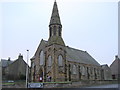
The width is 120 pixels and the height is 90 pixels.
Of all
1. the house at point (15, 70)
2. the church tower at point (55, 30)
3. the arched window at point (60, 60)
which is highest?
the church tower at point (55, 30)

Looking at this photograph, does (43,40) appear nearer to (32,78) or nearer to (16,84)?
(32,78)

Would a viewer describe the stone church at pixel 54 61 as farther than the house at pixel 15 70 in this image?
No

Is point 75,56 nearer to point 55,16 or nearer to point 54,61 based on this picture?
point 54,61

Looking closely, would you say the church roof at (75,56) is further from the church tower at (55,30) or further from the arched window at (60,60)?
the church tower at (55,30)

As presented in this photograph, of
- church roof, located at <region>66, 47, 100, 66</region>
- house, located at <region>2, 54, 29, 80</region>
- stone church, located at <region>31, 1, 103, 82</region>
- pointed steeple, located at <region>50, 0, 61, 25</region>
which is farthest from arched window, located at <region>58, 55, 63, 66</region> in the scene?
house, located at <region>2, 54, 29, 80</region>

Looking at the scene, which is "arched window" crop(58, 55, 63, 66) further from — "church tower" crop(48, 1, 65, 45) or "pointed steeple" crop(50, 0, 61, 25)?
"pointed steeple" crop(50, 0, 61, 25)

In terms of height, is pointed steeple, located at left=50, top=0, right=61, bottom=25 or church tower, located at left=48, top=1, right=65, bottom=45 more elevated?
pointed steeple, located at left=50, top=0, right=61, bottom=25

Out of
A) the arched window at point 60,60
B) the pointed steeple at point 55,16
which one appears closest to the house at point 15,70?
the arched window at point 60,60

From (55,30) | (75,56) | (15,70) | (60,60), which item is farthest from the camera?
(15,70)

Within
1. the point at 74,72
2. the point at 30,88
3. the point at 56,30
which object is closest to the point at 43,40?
the point at 56,30

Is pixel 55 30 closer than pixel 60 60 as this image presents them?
No

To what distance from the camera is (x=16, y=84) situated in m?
30.4

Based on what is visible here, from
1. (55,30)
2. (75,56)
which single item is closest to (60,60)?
(55,30)

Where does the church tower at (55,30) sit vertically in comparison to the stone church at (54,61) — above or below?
above
